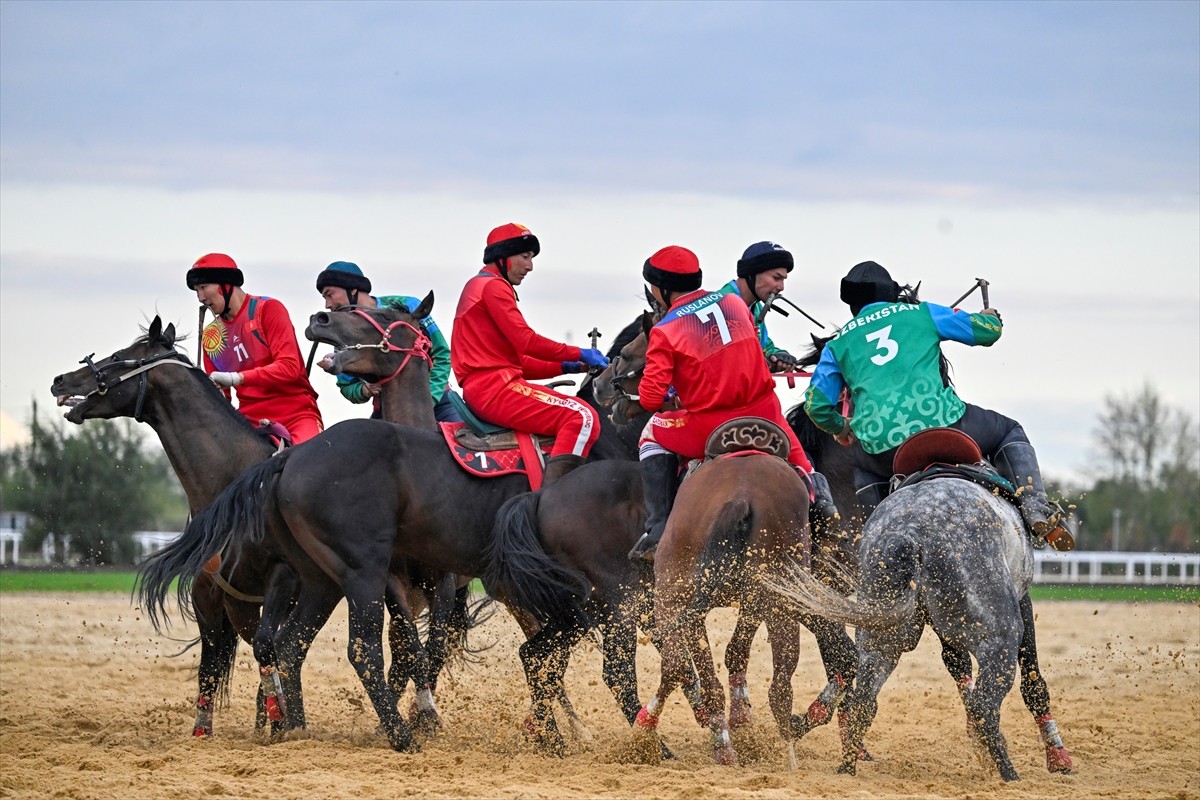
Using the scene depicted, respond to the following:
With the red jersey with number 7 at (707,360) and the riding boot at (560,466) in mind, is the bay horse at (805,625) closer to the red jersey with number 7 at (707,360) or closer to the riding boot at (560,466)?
the red jersey with number 7 at (707,360)

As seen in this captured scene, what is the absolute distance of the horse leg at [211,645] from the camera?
846 cm

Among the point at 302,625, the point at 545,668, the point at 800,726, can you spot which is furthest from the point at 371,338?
the point at 800,726

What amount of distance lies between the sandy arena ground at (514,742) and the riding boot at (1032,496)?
1.11 meters

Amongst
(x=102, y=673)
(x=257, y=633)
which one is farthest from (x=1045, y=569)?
(x=257, y=633)

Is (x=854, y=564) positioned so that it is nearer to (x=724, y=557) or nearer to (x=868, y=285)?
(x=724, y=557)

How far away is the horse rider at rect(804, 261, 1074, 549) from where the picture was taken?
704 centimetres

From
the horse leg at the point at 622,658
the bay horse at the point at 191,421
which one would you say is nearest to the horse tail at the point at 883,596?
the horse leg at the point at 622,658

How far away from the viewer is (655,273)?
7262 millimetres

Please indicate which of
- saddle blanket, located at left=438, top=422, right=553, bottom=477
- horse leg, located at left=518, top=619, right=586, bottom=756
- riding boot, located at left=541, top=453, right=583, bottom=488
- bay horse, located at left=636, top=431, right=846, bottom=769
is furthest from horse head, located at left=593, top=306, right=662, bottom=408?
horse leg, located at left=518, top=619, right=586, bottom=756

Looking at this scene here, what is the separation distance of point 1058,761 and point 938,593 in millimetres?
1649

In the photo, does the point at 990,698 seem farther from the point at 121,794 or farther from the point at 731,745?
the point at 121,794

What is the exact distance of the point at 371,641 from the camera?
300 inches

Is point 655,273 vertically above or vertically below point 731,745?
above

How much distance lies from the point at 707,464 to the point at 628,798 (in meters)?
1.60
